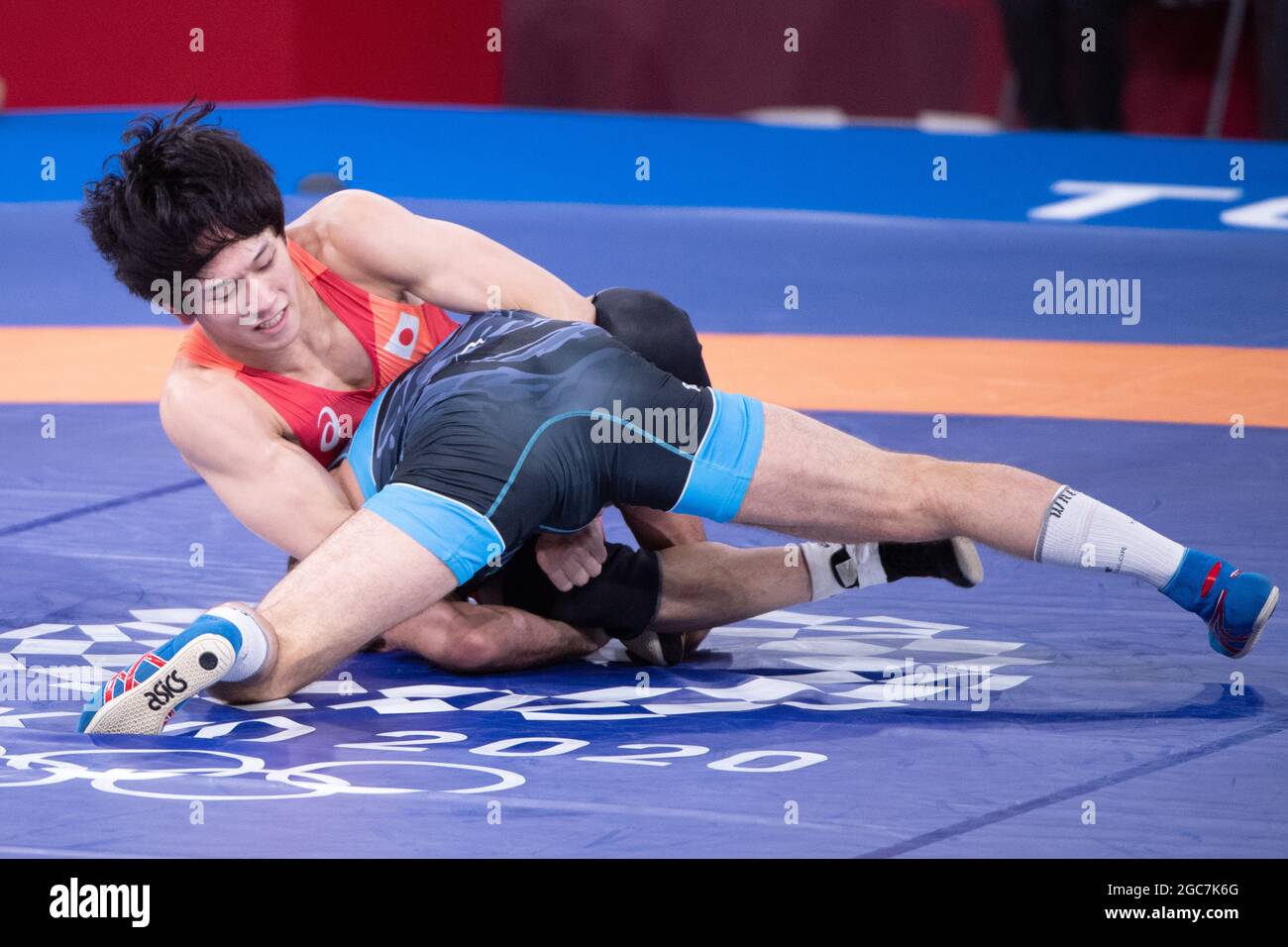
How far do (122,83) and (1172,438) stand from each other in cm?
695

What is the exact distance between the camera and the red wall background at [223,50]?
1069 cm

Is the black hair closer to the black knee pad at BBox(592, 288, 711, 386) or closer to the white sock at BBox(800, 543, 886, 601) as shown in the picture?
the black knee pad at BBox(592, 288, 711, 386)

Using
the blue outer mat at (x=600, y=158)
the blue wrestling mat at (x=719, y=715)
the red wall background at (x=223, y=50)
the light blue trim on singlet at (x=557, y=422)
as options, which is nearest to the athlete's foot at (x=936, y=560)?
the blue wrestling mat at (x=719, y=715)

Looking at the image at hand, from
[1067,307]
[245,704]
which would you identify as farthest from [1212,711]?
[1067,307]

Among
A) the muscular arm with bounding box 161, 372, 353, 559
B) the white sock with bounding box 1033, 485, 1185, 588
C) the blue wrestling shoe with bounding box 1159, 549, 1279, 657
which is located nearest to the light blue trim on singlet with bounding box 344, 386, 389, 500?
the muscular arm with bounding box 161, 372, 353, 559

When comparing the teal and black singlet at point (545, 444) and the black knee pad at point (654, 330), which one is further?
the black knee pad at point (654, 330)

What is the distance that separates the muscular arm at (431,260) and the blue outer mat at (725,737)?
2.46ft

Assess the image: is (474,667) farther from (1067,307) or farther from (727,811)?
(1067,307)

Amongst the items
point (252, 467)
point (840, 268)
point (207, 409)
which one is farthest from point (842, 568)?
point (840, 268)

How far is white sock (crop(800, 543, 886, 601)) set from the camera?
13.5ft

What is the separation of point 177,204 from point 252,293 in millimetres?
213

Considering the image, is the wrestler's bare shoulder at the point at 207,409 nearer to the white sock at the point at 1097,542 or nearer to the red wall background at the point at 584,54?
the white sock at the point at 1097,542

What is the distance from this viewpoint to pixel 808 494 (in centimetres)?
373

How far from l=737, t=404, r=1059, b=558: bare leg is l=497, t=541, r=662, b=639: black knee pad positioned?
12.2 inches
